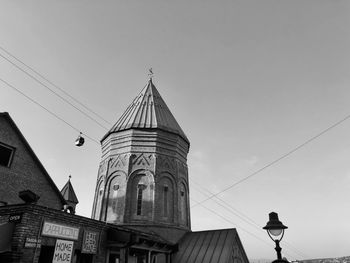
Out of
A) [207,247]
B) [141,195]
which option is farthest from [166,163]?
[207,247]

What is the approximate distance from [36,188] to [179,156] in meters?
10.6

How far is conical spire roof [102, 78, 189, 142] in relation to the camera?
23000 mm

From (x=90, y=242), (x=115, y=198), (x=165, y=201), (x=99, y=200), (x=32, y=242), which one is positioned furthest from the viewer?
(x=99, y=200)

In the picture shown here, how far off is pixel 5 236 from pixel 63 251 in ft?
6.85

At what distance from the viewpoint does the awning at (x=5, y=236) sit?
923cm

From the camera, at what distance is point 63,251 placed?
10547mm

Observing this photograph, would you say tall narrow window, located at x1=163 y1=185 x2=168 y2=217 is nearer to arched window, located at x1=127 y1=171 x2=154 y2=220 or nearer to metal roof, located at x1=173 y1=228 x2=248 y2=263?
arched window, located at x1=127 y1=171 x2=154 y2=220

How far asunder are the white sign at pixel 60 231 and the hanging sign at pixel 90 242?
46cm

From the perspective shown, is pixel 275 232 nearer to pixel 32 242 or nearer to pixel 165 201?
pixel 32 242

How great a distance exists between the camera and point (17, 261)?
8.96 metres

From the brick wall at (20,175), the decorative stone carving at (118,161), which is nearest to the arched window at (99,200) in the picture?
the decorative stone carving at (118,161)

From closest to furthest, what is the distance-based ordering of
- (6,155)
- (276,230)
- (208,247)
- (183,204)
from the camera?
(276,230) → (6,155) → (208,247) → (183,204)

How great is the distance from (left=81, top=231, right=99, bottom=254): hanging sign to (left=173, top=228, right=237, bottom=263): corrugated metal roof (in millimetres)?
7725

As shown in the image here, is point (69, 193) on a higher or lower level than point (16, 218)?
higher
